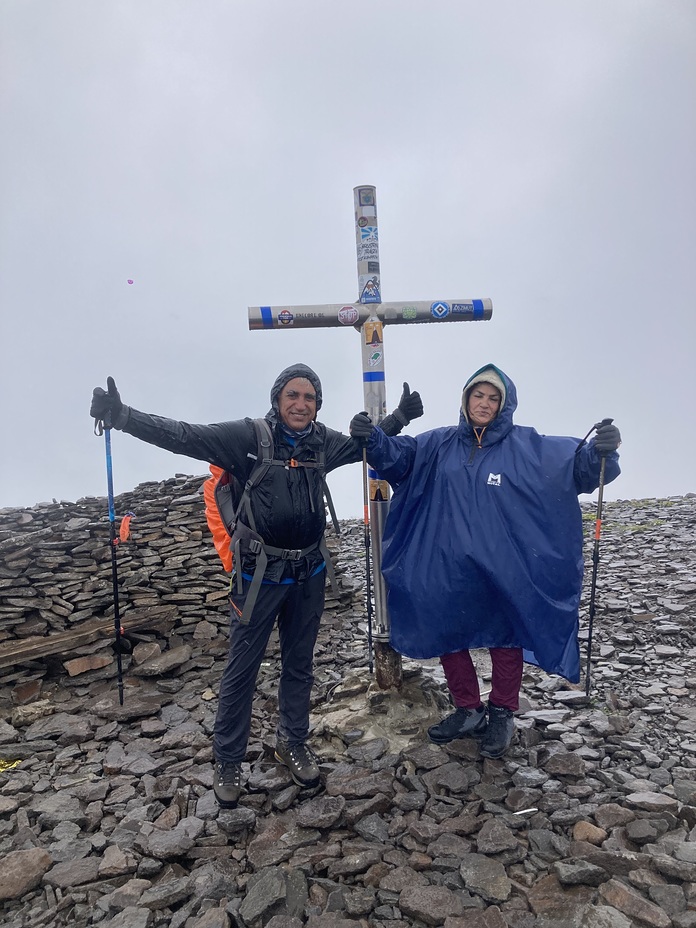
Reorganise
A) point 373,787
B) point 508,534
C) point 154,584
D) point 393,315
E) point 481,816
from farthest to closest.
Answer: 1. point 154,584
2. point 393,315
3. point 508,534
4. point 373,787
5. point 481,816

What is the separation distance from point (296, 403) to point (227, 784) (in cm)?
316

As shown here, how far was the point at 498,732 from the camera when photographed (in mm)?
5457

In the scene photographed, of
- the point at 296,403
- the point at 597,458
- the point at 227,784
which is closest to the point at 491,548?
the point at 597,458

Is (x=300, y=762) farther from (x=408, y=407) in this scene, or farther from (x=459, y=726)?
(x=408, y=407)

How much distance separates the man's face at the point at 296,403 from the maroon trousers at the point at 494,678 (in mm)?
2551

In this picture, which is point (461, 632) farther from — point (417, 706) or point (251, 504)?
point (251, 504)

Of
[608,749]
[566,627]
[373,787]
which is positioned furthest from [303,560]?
[608,749]

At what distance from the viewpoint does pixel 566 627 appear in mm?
5273

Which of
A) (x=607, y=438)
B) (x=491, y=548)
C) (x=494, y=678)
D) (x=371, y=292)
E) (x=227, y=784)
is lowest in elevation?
(x=227, y=784)

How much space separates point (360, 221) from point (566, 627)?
438 cm

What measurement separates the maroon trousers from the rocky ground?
42 centimetres

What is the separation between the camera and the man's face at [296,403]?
16.4 ft

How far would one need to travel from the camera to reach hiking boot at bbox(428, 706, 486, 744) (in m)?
5.61

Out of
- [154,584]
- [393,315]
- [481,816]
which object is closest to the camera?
[481,816]
